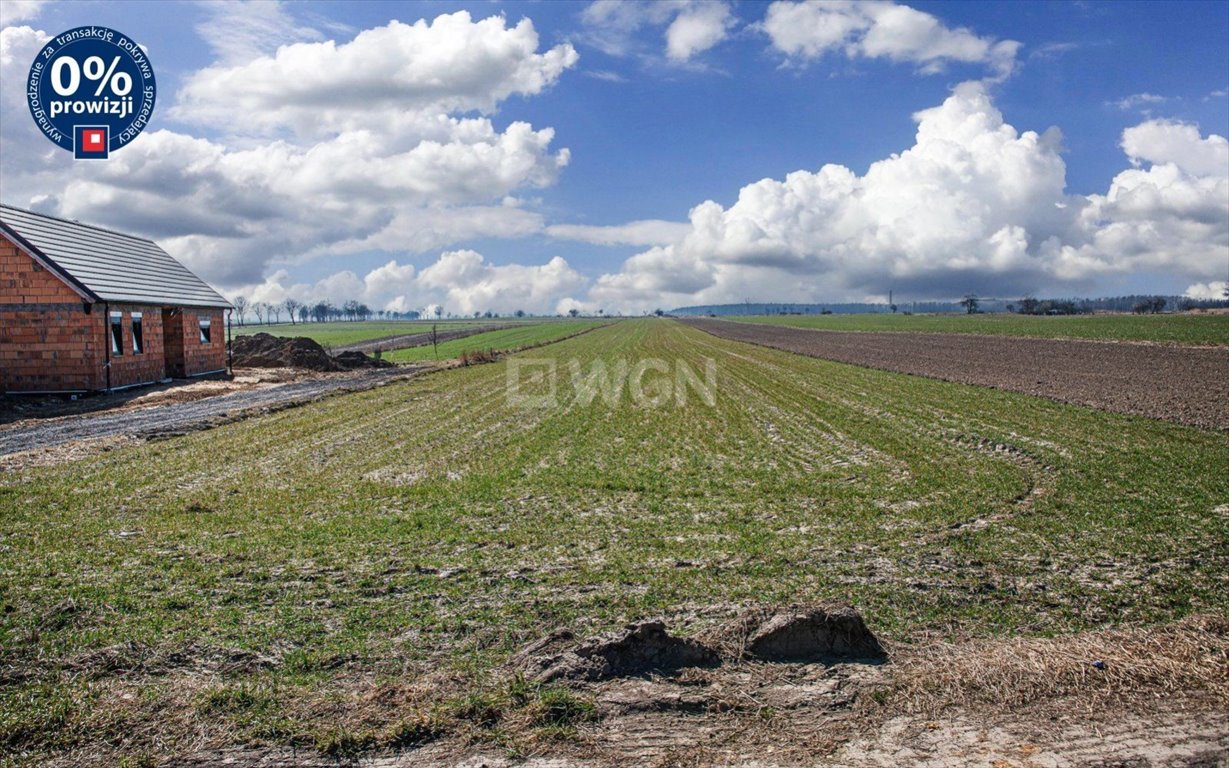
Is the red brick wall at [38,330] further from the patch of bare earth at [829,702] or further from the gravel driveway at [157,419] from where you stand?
the patch of bare earth at [829,702]

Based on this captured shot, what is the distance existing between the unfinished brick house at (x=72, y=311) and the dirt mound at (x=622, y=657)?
89.6 feet

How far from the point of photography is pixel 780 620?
662 centimetres

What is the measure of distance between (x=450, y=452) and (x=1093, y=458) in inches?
514

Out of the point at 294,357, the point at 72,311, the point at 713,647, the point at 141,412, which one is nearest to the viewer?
the point at 713,647

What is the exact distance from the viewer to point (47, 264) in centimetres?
2662

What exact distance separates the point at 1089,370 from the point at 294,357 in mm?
40560

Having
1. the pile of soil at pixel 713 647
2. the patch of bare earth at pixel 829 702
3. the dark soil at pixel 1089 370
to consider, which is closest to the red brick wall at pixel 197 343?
the patch of bare earth at pixel 829 702

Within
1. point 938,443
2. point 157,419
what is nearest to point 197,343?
point 157,419

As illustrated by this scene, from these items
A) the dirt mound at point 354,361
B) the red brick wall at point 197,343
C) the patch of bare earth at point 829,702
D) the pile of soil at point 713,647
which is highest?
the red brick wall at point 197,343

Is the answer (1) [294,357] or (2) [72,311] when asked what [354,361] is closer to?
(1) [294,357]

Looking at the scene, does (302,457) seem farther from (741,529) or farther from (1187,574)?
(1187,574)

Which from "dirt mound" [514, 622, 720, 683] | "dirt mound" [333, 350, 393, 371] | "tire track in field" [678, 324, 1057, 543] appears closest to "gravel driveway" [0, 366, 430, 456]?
"dirt mound" [333, 350, 393, 371]

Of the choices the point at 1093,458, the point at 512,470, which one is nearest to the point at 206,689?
the point at 512,470

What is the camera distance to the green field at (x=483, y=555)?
19.3ft
